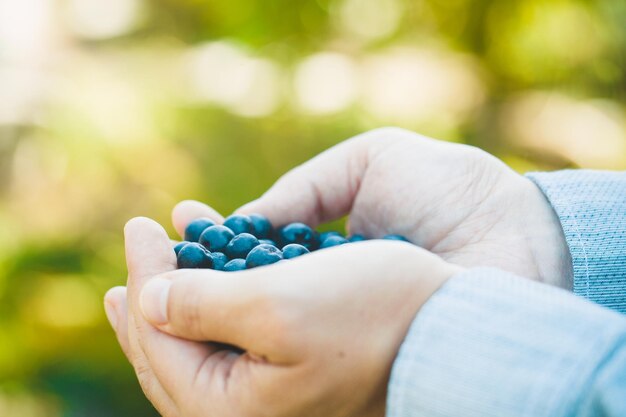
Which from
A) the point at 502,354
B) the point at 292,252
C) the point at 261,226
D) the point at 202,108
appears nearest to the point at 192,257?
the point at 292,252

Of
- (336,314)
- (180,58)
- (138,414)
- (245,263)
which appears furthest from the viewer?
(180,58)

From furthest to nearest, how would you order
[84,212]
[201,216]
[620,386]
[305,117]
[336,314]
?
1. [305,117]
2. [84,212]
3. [201,216]
4. [336,314]
5. [620,386]

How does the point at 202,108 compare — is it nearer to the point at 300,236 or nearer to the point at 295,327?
the point at 300,236

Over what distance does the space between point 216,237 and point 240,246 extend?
0.07 m

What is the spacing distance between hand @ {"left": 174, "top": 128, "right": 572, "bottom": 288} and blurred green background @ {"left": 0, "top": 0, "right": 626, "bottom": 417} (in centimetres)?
136

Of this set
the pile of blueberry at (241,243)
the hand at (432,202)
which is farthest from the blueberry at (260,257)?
the hand at (432,202)

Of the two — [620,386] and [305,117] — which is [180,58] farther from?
[620,386]

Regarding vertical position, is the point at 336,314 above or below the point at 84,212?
above

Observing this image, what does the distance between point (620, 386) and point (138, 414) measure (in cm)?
224

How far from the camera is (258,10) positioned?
3562 millimetres

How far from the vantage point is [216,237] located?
1.21 meters

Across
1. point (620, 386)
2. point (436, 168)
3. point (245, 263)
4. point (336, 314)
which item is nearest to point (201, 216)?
point (245, 263)

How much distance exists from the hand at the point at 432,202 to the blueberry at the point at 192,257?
35 cm

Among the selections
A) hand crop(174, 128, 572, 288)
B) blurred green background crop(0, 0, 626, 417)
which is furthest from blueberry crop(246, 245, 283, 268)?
blurred green background crop(0, 0, 626, 417)
